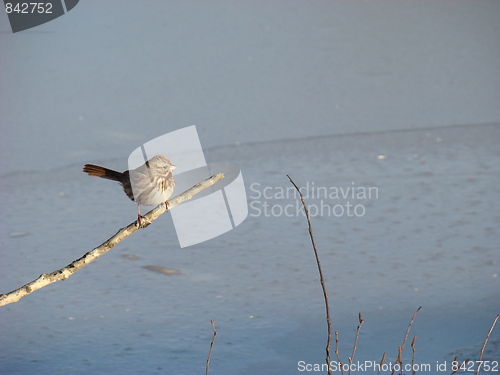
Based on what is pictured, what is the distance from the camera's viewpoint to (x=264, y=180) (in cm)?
452

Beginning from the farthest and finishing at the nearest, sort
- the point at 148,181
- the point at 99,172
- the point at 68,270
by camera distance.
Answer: the point at 148,181, the point at 99,172, the point at 68,270

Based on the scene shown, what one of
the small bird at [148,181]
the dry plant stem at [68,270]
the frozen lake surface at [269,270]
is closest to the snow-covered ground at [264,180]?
the frozen lake surface at [269,270]

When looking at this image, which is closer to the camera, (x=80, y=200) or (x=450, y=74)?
(x=80, y=200)

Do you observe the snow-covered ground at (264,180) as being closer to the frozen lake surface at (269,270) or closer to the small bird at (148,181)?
the frozen lake surface at (269,270)

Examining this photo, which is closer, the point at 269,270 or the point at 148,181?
the point at 148,181

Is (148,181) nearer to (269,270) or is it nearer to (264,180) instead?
(269,270)

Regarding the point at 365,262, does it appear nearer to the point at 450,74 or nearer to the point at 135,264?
the point at 135,264

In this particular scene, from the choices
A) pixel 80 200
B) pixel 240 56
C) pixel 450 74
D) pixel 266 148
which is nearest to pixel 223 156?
pixel 266 148

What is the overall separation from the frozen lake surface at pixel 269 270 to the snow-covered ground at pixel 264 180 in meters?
0.01

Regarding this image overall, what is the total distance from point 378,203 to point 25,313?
1999 mm

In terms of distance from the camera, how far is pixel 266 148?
4.96 metres

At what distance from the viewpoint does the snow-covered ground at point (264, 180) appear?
312 cm

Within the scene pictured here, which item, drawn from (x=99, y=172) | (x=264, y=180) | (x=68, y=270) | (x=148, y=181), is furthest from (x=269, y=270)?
(x=68, y=270)

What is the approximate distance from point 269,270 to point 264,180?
1.01 metres
